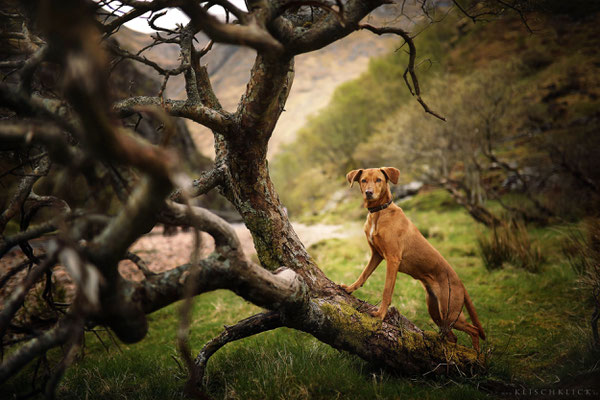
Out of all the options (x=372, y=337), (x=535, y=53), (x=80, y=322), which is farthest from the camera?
(x=535, y=53)

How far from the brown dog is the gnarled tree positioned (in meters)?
0.44

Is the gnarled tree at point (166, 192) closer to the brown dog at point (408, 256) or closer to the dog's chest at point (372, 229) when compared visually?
the brown dog at point (408, 256)

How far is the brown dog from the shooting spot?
352 cm

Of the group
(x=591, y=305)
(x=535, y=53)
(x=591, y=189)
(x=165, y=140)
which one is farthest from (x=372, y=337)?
(x=535, y=53)

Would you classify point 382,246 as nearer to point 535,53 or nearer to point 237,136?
point 237,136

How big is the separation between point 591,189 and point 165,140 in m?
13.7

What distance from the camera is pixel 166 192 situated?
1.47 metres

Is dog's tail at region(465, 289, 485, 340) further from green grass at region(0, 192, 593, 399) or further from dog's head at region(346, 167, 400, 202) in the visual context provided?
dog's head at region(346, 167, 400, 202)

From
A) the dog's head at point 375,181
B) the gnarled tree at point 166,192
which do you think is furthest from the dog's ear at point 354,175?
the gnarled tree at point 166,192

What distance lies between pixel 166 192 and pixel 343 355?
2.86 meters

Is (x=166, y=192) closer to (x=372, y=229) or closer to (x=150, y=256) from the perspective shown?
(x=372, y=229)

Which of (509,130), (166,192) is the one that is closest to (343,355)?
(166,192)

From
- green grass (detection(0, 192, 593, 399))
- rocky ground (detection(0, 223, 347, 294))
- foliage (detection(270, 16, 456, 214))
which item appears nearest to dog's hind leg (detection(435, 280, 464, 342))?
green grass (detection(0, 192, 593, 399))

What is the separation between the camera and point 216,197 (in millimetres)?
21375
